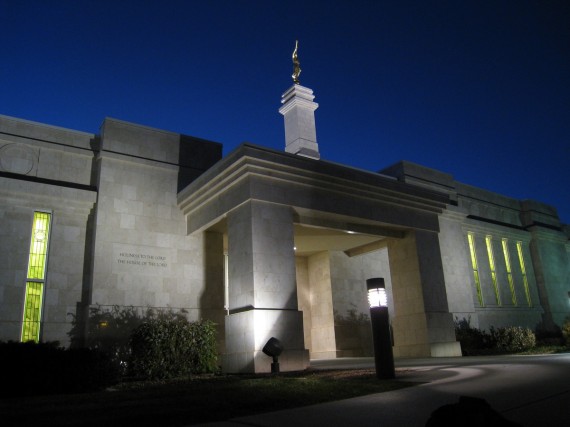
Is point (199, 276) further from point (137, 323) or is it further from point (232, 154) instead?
point (232, 154)

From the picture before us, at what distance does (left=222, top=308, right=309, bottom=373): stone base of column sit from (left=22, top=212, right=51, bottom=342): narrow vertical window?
6.74 metres

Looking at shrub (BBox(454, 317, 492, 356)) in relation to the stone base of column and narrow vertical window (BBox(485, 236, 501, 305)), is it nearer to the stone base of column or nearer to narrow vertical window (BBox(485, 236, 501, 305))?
narrow vertical window (BBox(485, 236, 501, 305))

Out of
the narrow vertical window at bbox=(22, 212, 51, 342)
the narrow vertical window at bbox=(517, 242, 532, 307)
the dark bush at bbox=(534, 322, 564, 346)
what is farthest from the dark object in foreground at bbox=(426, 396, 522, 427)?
the narrow vertical window at bbox=(517, 242, 532, 307)

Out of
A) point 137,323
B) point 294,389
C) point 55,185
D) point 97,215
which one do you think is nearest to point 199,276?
point 137,323

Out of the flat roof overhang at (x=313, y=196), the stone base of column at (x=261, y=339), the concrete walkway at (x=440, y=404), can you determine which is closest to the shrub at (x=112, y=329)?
the stone base of column at (x=261, y=339)

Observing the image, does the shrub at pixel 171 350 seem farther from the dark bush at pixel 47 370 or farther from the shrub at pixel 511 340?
the shrub at pixel 511 340

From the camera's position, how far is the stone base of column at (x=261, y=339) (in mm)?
14602

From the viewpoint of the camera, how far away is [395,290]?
2122cm

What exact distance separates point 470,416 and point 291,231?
43.1 ft

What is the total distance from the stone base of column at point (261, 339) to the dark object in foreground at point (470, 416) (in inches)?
446

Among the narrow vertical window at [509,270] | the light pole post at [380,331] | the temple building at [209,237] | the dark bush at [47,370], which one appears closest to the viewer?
the light pole post at [380,331]

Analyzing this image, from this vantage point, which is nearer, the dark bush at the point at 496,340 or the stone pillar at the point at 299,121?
the dark bush at the point at 496,340

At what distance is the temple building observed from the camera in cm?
1588

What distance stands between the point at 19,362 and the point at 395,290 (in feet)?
49.5
